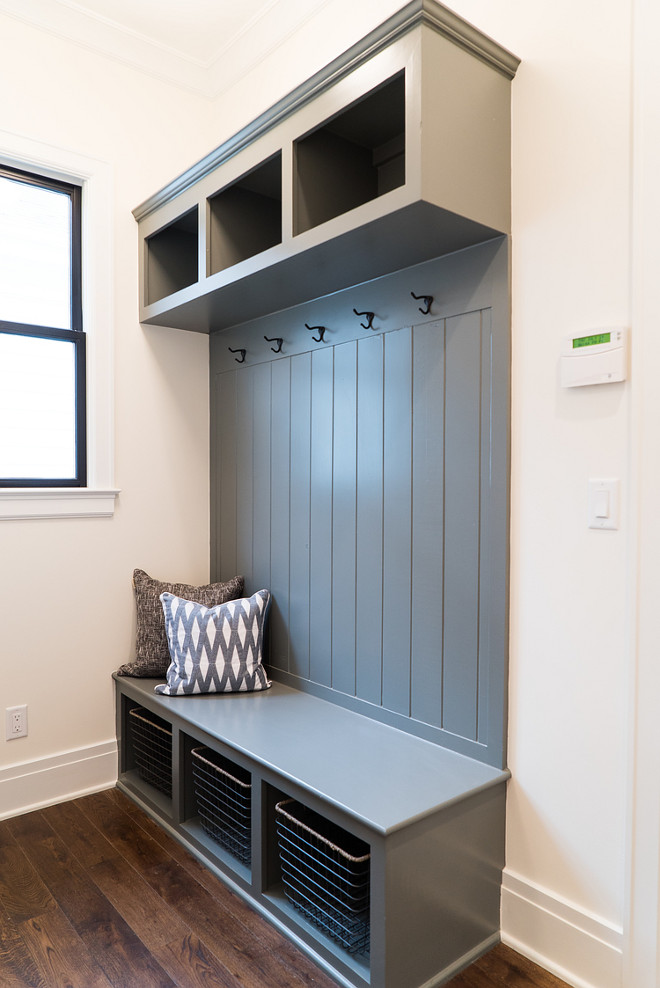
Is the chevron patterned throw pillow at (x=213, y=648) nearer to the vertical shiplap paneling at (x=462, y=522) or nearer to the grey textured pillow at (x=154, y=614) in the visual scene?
the grey textured pillow at (x=154, y=614)

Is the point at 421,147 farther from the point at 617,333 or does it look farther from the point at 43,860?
the point at 43,860

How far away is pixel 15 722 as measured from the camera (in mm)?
2488

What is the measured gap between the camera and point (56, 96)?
8.26ft

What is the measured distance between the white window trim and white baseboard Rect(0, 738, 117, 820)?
3.11ft

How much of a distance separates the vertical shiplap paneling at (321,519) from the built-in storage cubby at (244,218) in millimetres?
463

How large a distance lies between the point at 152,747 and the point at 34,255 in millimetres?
1949

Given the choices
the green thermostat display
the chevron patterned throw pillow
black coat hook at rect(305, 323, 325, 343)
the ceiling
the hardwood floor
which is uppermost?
the ceiling

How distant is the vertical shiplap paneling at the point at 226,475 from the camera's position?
286 centimetres

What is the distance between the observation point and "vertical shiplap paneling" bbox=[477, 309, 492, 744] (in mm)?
1829

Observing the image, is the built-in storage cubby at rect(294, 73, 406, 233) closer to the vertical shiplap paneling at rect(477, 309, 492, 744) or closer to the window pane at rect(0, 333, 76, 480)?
the vertical shiplap paneling at rect(477, 309, 492, 744)

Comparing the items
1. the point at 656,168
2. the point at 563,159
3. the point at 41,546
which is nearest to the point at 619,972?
the point at 656,168

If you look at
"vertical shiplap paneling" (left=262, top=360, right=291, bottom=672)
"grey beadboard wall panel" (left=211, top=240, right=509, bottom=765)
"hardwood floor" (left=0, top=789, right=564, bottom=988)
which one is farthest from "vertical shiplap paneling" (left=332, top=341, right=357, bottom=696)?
"hardwood floor" (left=0, top=789, right=564, bottom=988)

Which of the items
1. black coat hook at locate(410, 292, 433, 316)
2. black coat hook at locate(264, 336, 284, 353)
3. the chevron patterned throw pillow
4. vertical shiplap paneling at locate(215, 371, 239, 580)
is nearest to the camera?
black coat hook at locate(410, 292, 433, 316)

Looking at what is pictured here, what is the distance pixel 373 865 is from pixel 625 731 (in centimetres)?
67
